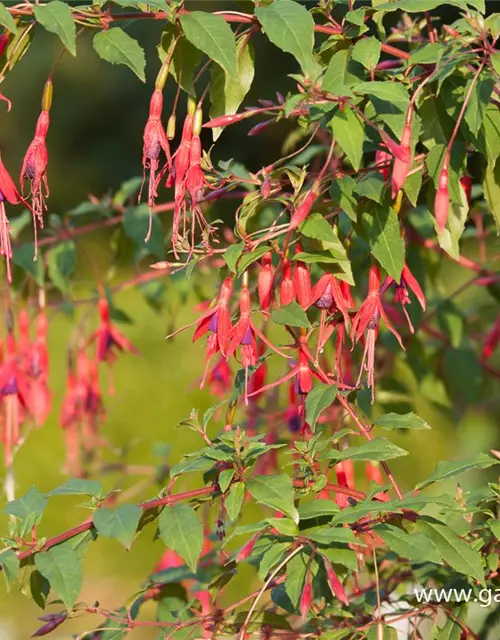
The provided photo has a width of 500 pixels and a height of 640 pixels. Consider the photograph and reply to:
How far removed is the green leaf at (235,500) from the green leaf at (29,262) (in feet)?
2.09

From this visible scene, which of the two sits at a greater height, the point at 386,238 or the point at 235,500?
the point at 386,238

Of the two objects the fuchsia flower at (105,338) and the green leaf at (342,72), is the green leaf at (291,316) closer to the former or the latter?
the green leaf at (342,72)

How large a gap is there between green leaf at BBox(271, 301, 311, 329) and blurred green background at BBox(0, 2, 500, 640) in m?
0.23

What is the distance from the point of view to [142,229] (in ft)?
4.36

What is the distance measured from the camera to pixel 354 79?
0.77m

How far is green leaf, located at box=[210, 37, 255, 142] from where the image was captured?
84 cm

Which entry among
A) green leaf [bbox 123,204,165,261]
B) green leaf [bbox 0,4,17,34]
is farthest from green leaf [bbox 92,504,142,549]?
green leaf [bbox 123,204,165,261]

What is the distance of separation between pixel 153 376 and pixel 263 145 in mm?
3183

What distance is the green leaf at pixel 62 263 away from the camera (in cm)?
136

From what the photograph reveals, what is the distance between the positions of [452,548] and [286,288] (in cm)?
24

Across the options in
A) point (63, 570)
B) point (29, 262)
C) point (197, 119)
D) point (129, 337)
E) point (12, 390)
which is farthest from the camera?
point (129, 337)

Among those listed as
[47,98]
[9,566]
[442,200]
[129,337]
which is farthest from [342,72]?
[129,337]

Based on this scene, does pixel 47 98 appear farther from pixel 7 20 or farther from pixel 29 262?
pixel 29 262

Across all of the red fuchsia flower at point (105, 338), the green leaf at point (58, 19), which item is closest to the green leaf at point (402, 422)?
the green leaf at point (58, 19)
